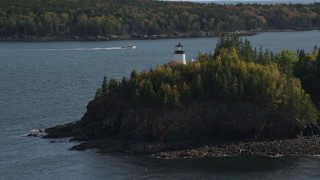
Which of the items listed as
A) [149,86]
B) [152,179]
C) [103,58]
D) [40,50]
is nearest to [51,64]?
[103,58]

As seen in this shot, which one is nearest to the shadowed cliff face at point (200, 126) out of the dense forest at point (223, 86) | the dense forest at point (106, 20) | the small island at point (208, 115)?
the small island at point (208, 115)

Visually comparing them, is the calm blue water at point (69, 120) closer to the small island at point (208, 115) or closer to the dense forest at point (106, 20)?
the small island at point (208, 115)

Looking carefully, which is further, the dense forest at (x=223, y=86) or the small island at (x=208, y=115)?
the dense forest at (x=223, y=86)

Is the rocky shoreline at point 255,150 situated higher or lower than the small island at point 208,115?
lower

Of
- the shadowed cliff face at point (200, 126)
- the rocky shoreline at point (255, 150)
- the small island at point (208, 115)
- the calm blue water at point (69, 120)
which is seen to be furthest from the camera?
the shadowed cliff face at point (200, 126)

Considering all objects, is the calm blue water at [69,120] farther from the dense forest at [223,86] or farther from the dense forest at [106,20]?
the dense forest at [106,20]

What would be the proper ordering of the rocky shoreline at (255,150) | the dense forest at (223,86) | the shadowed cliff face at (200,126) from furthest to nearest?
1. the dense forest at (223,86)
2. the shadowed cliff face at (200,126)
3. the rocky shoreline at (255,150)

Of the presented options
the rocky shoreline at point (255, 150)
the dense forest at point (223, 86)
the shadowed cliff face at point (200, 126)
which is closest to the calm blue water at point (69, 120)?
the rocky shoreline at point (255, 150)

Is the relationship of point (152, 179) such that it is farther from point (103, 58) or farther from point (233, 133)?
point (103, 58)
